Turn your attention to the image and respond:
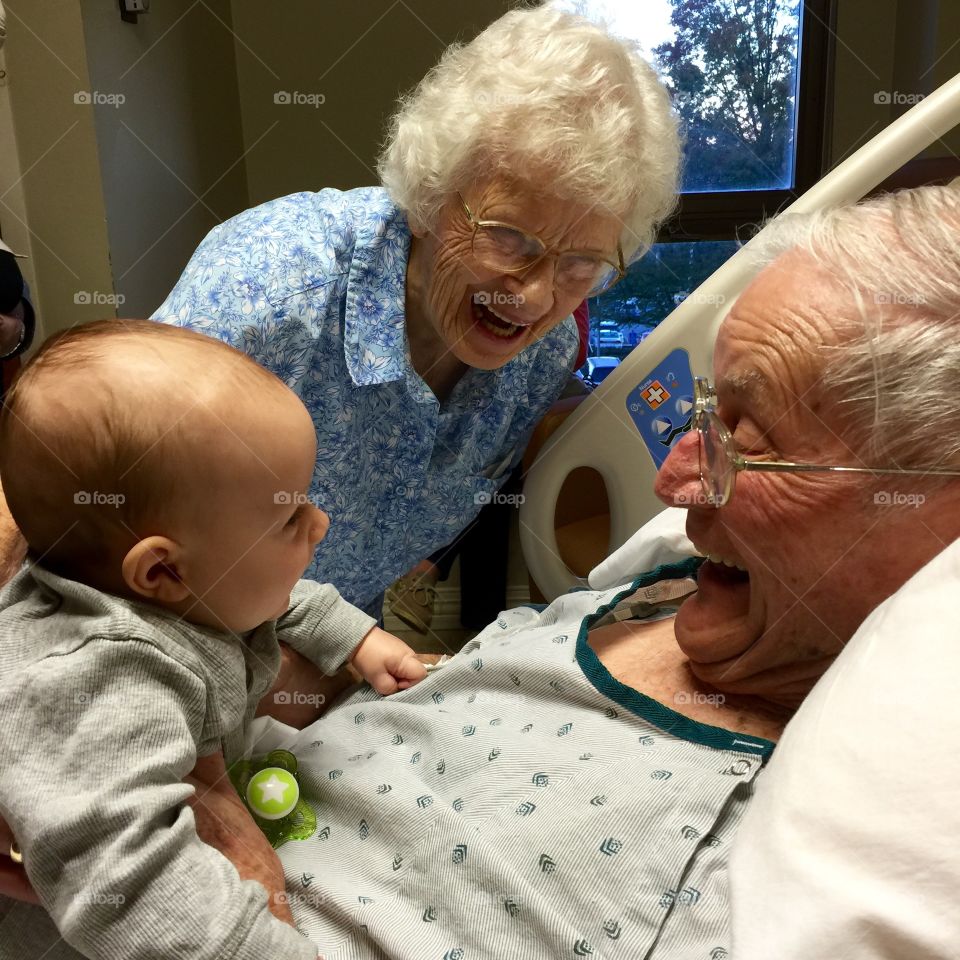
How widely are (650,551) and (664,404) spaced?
0.55 m

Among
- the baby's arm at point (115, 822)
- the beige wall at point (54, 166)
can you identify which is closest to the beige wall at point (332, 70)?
the beige wall at point (54, 166)

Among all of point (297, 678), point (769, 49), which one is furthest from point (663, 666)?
point (769, 49)

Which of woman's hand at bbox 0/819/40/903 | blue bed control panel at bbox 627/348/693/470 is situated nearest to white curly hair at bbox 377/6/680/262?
blue bed control panel at bbox 627/348/693/470

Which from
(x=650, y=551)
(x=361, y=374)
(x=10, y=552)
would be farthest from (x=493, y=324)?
(x=10, y=552)

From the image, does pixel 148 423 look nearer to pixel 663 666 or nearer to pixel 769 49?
pixel 663 666

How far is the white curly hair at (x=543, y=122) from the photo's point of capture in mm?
1623

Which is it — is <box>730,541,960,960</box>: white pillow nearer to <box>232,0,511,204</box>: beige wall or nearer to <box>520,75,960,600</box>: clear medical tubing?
<box>520,75,960,600</box>: clear medical tubing

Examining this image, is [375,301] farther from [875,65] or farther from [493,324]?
[875,65]

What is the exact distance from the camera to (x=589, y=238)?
5.59 feet

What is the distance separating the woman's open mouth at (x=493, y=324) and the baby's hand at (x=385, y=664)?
2.29 feet

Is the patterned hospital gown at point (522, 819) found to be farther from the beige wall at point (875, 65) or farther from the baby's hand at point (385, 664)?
the beige wall at point (875, 65)

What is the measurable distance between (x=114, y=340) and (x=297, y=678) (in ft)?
2.02

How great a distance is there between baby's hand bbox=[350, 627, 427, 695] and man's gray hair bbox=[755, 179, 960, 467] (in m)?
0.67

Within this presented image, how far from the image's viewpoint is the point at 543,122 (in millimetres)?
1618
